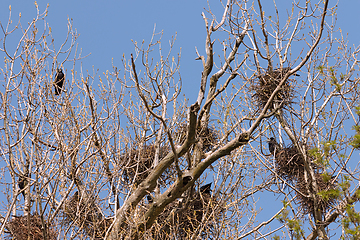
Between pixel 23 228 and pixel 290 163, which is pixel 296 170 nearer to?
pixel 290 163

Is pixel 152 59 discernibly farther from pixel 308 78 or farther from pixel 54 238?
pixel 54 238

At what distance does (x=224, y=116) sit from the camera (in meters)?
8.13

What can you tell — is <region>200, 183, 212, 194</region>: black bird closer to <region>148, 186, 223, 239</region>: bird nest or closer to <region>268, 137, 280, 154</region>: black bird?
<region>148, 186, 223, 239</region>: bird nest

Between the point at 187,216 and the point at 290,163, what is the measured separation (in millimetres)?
1969

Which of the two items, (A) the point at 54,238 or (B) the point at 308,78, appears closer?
(A) the point at 54,238

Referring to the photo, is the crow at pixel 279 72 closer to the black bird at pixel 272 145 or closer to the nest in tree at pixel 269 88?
the nest in tree at pixel 269 88

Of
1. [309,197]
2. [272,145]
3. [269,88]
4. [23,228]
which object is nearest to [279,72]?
[269,88]

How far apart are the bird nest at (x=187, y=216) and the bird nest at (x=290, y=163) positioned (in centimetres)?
129

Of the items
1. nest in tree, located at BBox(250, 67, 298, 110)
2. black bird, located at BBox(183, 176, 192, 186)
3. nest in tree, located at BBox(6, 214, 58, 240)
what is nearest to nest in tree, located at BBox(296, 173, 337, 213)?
nest in tree, located at BBox(250, 67, 298, 110)

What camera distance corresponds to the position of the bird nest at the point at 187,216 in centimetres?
761

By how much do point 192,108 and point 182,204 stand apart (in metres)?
3.08

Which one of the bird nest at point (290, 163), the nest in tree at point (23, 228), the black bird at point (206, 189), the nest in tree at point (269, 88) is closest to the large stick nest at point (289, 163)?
the bird nest at point (290, 163)

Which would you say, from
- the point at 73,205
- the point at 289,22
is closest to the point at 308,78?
the point at 289,22

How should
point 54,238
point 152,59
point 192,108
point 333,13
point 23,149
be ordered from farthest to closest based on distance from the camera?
point 152,59 → point 333,13 → point 23,149 → point 54,238 → point 192,108
